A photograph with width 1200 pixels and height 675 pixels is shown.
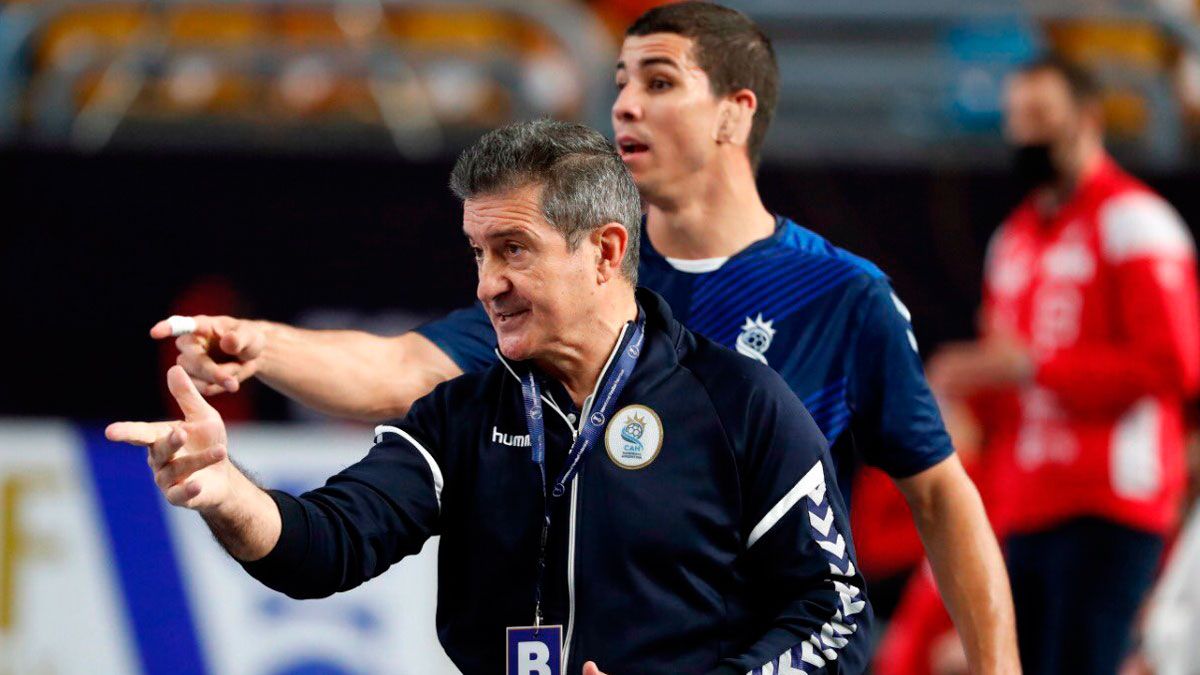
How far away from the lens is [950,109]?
7.98 metres

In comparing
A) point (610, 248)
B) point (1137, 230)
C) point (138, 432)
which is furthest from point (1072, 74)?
point (138, 432)

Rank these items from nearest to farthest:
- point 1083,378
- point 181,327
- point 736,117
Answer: point 181,327
point 736,117
point 1083,378

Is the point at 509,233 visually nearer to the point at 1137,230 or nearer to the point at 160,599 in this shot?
the point at 1137,230

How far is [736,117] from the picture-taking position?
3844mm

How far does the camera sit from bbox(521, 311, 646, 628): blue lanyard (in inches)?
113

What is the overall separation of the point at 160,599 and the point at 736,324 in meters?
3.81

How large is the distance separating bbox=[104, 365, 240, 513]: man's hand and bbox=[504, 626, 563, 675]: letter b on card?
0.57 metres

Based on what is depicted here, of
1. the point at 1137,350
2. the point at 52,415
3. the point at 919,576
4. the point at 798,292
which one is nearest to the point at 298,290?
the point at 52,415

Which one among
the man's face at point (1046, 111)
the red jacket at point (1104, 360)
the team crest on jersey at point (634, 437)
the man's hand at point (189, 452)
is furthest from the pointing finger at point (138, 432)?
the man's face at point (1046, 111)

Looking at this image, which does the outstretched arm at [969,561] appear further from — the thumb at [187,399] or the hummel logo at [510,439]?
the thumb at [187,399]

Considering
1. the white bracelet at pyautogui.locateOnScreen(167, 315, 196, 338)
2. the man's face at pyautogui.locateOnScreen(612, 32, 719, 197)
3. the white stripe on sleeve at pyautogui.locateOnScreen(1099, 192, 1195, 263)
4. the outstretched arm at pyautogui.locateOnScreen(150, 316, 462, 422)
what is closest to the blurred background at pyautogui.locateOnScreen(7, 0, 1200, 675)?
the white stripe on sleeve at pyautogui.locateOnScreen(1099, 192, 1195, 263)

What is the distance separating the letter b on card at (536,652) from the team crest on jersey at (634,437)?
0.30m

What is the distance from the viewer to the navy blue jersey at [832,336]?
3.57 meters

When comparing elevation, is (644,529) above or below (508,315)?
below
